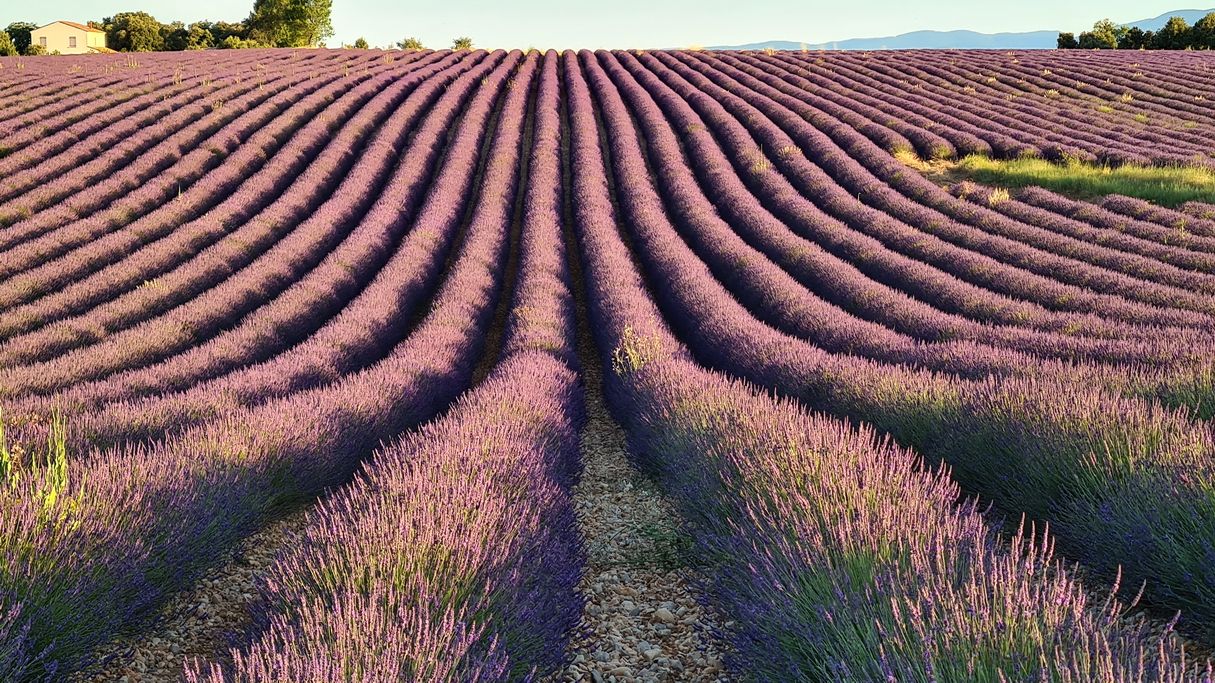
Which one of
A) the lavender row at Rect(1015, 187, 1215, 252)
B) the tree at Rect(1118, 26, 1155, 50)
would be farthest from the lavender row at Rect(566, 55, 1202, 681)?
the tree at Rect(1118, 26, 1155, 50)

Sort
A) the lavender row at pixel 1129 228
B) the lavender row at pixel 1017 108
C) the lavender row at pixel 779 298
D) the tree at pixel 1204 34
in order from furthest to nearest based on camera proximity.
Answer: the tree at pixel 1204 34 < the lavender row at pixel 1017 108 < the lavender row at pixel 1129 228 < the lavender row at pixel 779 298

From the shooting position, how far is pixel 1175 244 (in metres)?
9.57

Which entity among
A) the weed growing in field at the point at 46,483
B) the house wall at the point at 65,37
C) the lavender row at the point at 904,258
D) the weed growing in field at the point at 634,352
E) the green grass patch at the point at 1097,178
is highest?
the house wall at the point at 65,37

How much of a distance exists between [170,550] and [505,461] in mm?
1406

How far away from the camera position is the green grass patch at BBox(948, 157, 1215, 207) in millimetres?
12203

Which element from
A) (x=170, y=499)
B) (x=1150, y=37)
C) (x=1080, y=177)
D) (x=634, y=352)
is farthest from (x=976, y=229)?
(x=1150, y=37)

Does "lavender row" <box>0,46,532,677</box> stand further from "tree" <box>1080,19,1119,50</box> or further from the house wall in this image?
the house wall

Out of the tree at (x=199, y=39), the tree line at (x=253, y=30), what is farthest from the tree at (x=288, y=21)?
the tree at (x=199, y=39)

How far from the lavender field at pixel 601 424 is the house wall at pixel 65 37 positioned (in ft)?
197

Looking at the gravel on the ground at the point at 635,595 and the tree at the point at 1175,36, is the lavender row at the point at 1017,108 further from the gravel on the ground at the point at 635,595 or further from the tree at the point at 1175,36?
the tree at the point at 1175,36

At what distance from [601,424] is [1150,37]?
48.1 metres

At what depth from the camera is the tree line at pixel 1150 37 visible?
1435 inches

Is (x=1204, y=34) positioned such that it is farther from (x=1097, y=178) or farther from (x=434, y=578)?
(x=434, y=578)

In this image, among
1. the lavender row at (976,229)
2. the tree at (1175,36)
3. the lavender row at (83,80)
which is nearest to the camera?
the lavender row at (976,229)
